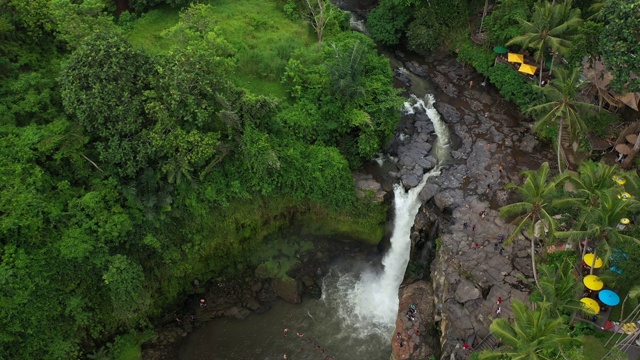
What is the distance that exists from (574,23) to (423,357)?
24250 mm

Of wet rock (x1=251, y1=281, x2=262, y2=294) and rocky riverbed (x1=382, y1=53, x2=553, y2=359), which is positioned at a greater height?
rocky riverbed (x1=382, y1=53, x2=553, y2=359)

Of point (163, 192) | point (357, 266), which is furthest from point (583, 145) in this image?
point (163, 192)

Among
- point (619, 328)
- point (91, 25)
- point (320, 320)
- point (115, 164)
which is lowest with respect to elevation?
point (320, 320)

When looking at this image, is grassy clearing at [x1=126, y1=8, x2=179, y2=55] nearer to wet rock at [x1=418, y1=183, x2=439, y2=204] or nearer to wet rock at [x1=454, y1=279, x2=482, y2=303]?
wet rock at [x1=418, y1=183, x2=439, y2=204]

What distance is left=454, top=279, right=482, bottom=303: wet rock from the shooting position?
25961mm

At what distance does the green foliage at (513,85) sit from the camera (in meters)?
36.0

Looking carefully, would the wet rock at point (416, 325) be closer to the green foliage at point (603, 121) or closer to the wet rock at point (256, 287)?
the wet rock at point (256, 287)

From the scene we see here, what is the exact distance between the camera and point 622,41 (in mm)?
24656

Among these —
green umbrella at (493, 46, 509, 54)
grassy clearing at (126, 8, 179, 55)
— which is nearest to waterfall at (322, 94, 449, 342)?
green umbrella at (493, 46, 509, 54)

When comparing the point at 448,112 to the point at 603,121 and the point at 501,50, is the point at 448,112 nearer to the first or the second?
the point at 501,50

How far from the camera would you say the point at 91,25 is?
2797 cm

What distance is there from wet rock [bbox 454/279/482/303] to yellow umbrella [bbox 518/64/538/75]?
19.2 m

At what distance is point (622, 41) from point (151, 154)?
88.9 feet

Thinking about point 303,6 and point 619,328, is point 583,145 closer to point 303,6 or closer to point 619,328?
point 619,328
